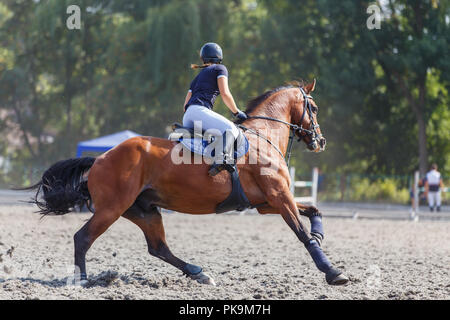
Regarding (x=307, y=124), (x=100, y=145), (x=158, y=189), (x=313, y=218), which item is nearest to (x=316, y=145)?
(x=307, y=124)

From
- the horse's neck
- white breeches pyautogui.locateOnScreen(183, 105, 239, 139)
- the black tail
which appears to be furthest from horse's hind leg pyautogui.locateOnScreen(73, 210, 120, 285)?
the horse's neck

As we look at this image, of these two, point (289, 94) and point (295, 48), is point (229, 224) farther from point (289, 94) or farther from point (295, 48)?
point (295, 48)

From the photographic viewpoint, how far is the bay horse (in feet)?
19.9

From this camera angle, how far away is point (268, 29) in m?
32.1

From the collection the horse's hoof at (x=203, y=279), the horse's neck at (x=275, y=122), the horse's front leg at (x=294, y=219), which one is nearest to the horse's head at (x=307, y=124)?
the horse's neck at (x=275, y=122)

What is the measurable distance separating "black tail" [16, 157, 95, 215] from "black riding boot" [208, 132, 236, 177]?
151 centimetres

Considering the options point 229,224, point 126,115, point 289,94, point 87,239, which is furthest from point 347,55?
point 87,239

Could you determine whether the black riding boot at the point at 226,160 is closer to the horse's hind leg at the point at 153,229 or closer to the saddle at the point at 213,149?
the saddle at the point at 213,149

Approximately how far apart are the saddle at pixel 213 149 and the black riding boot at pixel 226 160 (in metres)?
0.07

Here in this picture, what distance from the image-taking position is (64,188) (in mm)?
6633

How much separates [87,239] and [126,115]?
2965 centimetres

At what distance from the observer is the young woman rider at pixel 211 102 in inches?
242

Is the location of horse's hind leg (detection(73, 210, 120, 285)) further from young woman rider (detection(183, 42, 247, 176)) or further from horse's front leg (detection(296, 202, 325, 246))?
horse's front leg (detection(296, 202, 325, 246))
